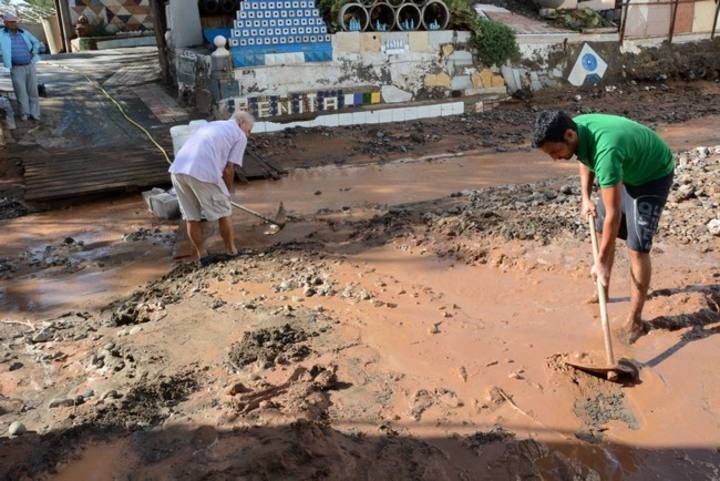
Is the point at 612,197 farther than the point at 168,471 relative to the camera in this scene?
Yes

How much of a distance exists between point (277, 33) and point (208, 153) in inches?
232

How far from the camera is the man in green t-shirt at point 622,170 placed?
3135mm

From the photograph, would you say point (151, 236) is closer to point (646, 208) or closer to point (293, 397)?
point (293, 397)

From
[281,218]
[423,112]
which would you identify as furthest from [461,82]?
[281,218]

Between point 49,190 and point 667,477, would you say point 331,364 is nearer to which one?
point 667,477

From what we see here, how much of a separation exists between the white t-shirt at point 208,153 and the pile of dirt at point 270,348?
1.66m

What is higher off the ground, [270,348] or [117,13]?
[117,13]

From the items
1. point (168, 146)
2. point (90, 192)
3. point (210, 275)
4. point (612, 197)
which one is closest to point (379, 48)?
point (168, 146)

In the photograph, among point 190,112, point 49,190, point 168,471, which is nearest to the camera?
point 168,471

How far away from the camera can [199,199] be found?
16.3 ft

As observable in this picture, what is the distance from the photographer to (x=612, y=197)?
10.2 feet

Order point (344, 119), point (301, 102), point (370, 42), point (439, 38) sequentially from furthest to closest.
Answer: point (439, 38), point (370, 42), point (344, 119), point (301, 102)

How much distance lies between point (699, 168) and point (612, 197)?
374 cm

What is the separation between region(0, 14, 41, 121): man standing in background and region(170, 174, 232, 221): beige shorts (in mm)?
5791
